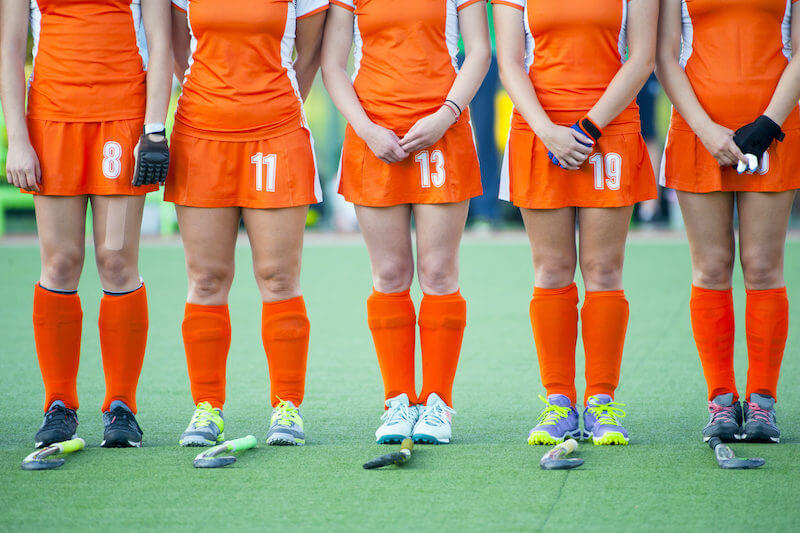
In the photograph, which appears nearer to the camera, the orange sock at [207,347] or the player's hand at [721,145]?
the player's hand at [721,145]

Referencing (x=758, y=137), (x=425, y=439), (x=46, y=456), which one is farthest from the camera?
(x=425, y=439)

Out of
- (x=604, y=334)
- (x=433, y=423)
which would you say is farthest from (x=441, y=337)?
(x=604, y=334)

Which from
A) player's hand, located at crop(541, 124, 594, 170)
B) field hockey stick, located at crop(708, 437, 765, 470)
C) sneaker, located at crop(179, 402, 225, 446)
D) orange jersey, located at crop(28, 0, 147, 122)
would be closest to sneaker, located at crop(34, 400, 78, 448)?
sneaker, located at crop(179, 402, 225, 446)

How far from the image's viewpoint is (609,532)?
223 cm

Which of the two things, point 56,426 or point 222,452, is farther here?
point 56,426

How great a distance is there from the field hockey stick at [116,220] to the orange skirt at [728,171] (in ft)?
5.58

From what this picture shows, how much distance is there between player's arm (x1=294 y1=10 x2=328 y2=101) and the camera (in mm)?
3182

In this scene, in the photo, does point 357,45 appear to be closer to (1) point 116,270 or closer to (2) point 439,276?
(2) point 439,276

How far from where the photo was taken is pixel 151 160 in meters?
2.89

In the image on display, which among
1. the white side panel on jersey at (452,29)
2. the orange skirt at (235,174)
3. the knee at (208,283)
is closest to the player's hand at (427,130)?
the white side panel on jersey at (452,29)

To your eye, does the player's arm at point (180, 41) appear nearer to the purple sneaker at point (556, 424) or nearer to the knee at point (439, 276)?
the knee at point (439, 276)

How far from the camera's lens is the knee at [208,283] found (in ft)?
10.2

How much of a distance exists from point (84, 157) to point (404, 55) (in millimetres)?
1035

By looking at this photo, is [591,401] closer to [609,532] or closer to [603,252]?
[603,252]
